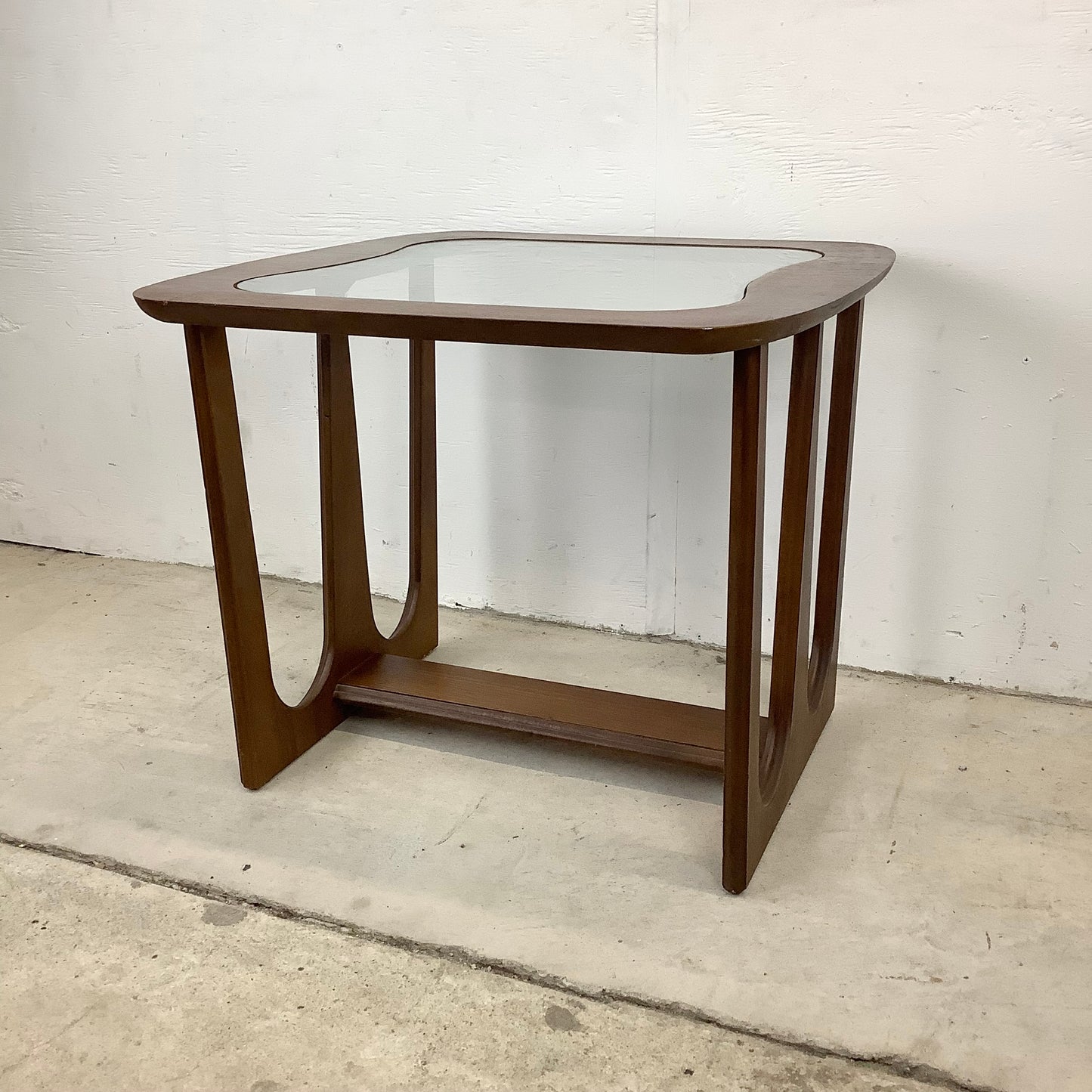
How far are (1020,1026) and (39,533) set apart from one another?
2368mm

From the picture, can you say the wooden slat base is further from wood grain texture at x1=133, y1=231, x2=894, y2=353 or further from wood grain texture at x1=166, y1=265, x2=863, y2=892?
wood grain texture at x1=133, y1=231, x2=894, y2=353

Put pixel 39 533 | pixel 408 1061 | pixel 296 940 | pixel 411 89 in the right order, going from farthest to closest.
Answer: pixel 39 533
pixel 411 89
pixel 296 940
pixel 408 1061

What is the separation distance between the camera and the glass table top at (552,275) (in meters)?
1.32

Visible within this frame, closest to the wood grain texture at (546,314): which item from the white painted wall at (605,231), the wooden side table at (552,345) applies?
the wooden side table at (552,345)

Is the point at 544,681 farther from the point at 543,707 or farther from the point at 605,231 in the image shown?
the point at 605,231

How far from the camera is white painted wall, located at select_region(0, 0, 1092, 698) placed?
180 cm

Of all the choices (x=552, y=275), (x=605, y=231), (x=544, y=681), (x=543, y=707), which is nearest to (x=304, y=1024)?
(x=543, y=707)

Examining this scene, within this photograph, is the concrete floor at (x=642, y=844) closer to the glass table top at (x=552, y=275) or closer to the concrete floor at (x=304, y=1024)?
the concrete floor at (x=304, y=1024)

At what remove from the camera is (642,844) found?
5.16ft

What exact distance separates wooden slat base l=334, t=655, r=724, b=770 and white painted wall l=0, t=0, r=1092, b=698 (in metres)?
0.45

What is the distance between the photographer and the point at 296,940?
4.53 feet

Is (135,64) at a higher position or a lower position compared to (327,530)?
higher

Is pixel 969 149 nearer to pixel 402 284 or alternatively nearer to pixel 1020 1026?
pixel 402 284

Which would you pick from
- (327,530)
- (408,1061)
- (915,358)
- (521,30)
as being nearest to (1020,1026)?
(408,1061)
